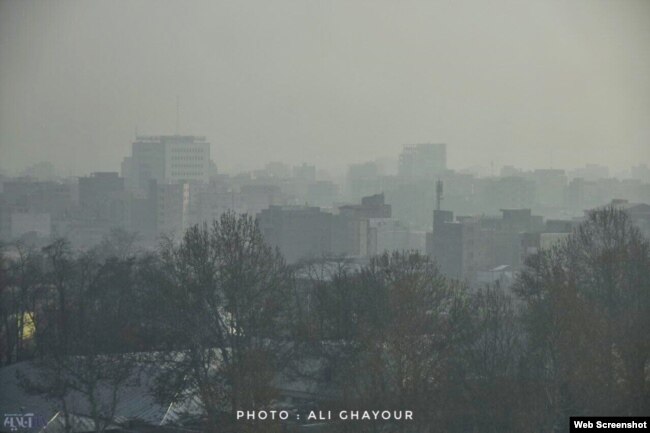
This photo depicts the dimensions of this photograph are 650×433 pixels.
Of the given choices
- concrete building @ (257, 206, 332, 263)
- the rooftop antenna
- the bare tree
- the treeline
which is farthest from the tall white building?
the rooftop antenna

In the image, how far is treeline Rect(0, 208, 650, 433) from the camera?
5.11 m

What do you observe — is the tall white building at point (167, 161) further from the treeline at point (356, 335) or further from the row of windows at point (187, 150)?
the treeline at point (356, 335)

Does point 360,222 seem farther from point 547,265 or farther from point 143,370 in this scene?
point 143,370

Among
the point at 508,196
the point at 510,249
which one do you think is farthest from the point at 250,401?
the point at 508,196

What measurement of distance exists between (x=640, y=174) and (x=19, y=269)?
13.5 feet

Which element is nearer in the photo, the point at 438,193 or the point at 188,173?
the point at 188,173

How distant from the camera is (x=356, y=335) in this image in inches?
214

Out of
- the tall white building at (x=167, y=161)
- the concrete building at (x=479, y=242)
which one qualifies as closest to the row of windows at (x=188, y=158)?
the tall white building at (x=167, y=161)

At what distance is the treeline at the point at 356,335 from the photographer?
201 inches

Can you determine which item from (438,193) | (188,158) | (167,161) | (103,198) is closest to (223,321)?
(188,158)

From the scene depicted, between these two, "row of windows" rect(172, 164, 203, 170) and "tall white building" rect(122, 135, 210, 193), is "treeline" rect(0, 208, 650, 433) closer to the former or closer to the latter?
"tall white building" rect(122, 135, 210, 193)

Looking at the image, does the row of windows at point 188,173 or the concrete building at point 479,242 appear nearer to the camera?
the row of windows at point 188,173

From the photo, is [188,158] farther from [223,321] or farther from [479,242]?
[223,321]

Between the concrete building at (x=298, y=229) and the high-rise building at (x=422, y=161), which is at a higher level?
the high-rise building at (x=422, y=161)
